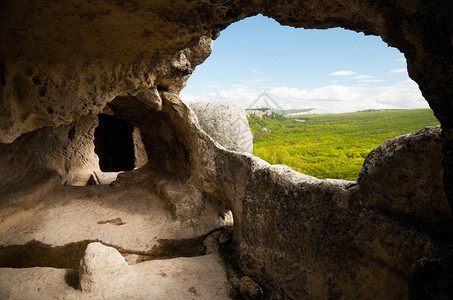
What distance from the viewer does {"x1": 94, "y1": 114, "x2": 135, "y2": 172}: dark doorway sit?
11297 mm

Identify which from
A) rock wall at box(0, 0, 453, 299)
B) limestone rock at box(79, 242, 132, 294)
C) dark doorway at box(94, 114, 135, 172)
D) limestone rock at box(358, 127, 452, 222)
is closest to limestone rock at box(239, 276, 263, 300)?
rock wall at box(0, 0, 453, 299)

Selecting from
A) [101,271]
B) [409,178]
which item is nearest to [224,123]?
[101,271]

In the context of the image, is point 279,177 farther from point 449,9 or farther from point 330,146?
point 330,146

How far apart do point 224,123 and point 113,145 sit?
602cm

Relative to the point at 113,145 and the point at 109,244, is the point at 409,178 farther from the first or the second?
the point at 113,145

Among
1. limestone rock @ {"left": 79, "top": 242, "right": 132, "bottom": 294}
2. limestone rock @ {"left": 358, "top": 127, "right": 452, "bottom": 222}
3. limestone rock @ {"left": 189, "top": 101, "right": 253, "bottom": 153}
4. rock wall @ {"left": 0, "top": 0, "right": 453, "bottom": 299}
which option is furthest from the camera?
limestone rock @ {"left": 189, "top": 101, "right": 253, "bottom": 153}

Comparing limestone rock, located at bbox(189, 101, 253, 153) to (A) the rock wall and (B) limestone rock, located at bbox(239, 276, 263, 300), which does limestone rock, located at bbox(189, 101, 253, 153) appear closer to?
(A) the rock wall

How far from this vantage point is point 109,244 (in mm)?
4582

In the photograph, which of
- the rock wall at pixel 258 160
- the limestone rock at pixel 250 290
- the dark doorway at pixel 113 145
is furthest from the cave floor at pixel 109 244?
the dark doorway at pixel 113 145

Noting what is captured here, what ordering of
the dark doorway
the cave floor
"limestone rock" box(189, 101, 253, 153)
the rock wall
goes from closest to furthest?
1. the rock wall
2. the cave floor
3. "limestone rock" box(189, 101, 253, 153)
4. the dark doorway

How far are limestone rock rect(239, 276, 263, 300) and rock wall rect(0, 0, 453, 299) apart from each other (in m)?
0.14

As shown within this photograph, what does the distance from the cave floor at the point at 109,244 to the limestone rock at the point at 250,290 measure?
23 cm

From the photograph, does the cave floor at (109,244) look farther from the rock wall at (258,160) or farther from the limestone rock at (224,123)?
the limestone rock at (224,123)

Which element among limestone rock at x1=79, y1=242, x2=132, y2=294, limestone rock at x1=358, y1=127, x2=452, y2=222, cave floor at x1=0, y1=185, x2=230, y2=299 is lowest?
cave floor at x1=0, y1=185, x2=230, y2=299
